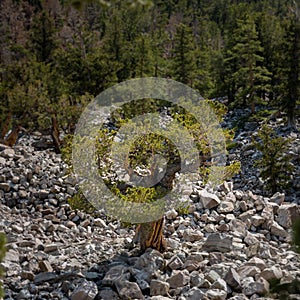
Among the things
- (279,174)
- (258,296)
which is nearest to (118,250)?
(258,296)

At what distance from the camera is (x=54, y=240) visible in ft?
35.5

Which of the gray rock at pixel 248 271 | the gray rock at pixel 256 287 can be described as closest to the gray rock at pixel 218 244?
the gray rock at pixel 248 271

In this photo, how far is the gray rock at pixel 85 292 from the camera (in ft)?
24.1

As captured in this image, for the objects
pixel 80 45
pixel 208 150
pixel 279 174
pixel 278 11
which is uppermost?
pixel 278 11

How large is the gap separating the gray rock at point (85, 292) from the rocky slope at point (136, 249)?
0.02 meters

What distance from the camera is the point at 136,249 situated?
938cm

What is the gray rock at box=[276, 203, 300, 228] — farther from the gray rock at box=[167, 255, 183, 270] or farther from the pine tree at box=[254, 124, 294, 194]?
the pine tree at box=[254, 124, 294, 194]

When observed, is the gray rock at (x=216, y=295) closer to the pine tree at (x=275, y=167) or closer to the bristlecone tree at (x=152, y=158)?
the bristlecone tree at (x=152, y=158)

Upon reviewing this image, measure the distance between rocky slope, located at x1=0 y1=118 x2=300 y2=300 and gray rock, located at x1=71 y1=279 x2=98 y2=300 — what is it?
0.02 metres

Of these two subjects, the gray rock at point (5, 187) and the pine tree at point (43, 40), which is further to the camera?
the pine tree at point (43, 40)

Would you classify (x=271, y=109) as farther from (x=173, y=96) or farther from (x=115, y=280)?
(x=115, y=280)

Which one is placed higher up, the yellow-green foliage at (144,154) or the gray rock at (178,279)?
the yellow-green foliage at (144,154)

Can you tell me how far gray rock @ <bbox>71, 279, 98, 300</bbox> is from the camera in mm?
7350

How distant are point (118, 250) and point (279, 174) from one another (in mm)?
8564
